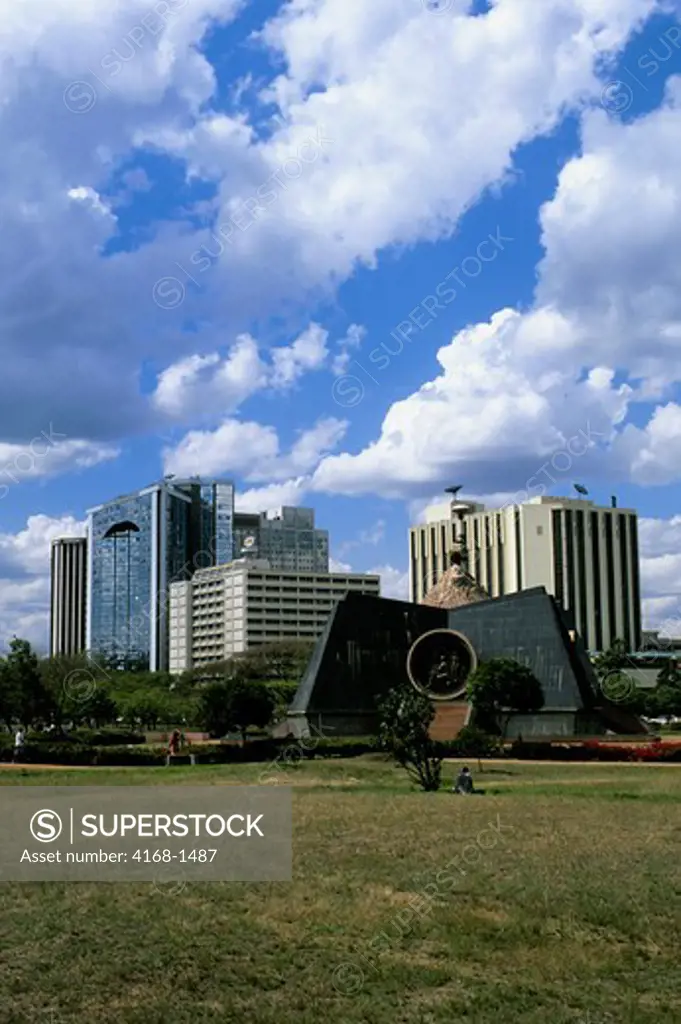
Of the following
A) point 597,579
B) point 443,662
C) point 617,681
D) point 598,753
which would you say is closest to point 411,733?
point 598,753

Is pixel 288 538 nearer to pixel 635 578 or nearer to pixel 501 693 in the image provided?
pixel 635 578

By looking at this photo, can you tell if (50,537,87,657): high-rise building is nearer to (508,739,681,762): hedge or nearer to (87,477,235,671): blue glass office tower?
(87,477,235,671): blue glass office tower

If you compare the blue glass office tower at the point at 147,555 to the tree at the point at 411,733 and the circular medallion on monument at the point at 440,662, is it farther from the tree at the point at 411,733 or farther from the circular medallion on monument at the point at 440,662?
the tree at the point at 411,733

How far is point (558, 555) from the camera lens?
125000 mm

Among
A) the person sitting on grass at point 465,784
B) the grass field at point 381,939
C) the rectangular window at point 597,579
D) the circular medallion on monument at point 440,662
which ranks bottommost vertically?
the person sitting on grass at point 465,784

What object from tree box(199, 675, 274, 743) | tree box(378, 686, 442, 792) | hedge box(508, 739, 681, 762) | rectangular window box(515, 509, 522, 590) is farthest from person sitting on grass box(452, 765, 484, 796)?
rectangular window box(515, 509, 522, 590)

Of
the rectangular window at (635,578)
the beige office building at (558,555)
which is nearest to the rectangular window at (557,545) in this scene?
the beige office building at (558,555)

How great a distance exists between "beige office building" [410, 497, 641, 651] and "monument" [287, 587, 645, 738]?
65348mm

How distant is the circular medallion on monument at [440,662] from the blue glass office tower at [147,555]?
89.6m

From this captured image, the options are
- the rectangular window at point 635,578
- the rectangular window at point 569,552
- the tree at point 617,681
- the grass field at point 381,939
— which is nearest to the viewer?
the grass field at point 381,939

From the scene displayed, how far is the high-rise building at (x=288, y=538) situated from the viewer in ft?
524

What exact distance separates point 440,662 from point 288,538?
113 meters

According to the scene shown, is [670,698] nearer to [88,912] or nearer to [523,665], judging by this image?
[523,665]

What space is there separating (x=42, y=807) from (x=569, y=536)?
11374 centimetres
